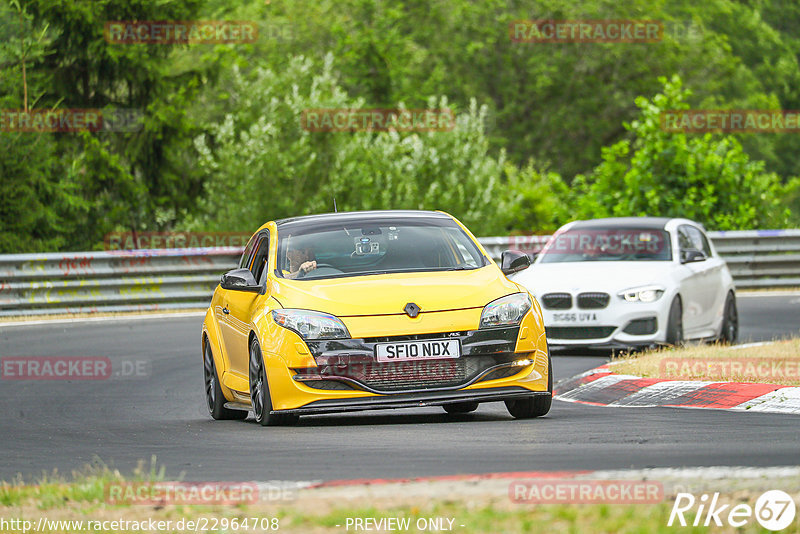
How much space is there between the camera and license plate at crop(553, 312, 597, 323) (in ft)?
52.4

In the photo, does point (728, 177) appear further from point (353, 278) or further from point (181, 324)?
point (353, 278)

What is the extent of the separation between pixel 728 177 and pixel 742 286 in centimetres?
319

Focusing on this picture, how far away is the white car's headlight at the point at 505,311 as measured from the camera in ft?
31.8

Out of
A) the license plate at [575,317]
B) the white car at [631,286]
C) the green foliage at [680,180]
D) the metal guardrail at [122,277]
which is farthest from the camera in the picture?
the green foliage at [680,180]

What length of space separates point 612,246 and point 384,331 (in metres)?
8.34

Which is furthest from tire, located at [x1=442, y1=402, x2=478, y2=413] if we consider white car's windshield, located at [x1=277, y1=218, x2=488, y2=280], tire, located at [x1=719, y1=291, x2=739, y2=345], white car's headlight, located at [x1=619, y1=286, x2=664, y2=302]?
tire, located at [x1=719, y1=291, x2=739, y2=345]

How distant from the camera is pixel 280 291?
397 inches

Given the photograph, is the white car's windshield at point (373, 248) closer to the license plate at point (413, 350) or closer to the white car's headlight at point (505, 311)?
the white car's headlight at point (505, 311)

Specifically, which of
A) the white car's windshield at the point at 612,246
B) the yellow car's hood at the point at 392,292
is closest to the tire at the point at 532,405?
the yellow car's hood at the point at 392,292

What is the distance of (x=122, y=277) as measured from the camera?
78.0ft

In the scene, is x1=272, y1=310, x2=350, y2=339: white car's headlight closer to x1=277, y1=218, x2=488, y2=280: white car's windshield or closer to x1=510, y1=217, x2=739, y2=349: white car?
x1=277, y1=218, x2=488, y2=280: white car's windshield

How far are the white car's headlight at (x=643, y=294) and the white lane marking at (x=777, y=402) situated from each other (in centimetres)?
510

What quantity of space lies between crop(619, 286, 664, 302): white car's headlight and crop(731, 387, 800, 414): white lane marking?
5098 millimetres

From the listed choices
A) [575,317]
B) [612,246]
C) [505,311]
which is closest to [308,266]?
[505,311]
